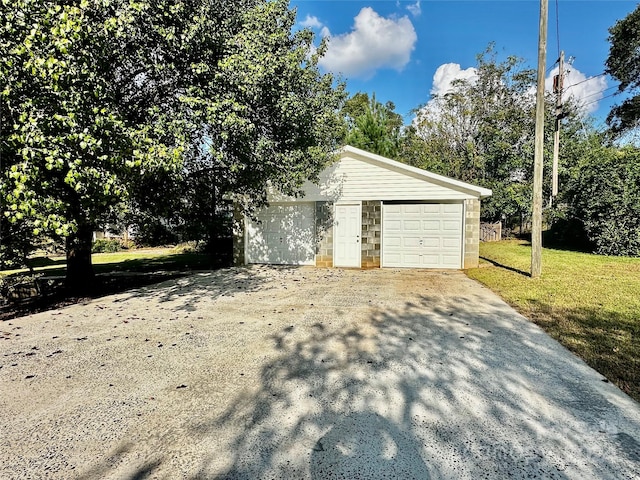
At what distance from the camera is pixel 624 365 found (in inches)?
135

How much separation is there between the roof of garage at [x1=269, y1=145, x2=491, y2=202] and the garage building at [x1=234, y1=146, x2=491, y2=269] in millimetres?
28

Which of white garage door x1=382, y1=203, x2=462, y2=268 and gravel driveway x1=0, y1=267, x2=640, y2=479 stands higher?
white garage door x1=382, y1=203, x2=462, y2=268

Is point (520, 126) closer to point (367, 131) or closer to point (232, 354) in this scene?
point (367, 131)

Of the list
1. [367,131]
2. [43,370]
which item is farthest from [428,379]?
[367,131]

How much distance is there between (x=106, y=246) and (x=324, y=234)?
42.0 feet

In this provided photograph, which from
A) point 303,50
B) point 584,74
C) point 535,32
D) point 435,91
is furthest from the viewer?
point 435,91

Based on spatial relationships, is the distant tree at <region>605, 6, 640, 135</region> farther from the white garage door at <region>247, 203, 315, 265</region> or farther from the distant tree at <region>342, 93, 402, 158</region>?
the white garage door at <region>247, 203, 315, 265</region>

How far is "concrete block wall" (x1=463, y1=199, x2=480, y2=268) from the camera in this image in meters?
10.3

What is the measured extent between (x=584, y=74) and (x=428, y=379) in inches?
871

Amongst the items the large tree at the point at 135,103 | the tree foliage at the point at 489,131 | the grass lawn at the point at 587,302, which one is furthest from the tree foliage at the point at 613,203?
the large tree at the point at 135,103

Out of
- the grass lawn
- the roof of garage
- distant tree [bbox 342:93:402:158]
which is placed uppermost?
distant tree [bbox 342:93:402:158]

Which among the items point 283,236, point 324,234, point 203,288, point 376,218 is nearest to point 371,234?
point 376,218

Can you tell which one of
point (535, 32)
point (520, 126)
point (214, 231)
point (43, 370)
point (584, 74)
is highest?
point (584, 74)

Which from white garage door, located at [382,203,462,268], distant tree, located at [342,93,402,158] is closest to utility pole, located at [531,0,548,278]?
white garage door, located at [382,203,462,268]
